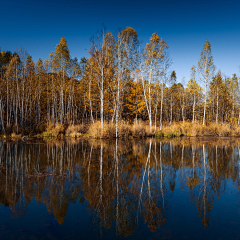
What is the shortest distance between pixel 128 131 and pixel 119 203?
18616 mm

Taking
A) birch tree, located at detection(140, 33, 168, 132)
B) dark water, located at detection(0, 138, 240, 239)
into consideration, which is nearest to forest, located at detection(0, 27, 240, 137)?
birch tree, located at detection(140, 33, 168, 132)

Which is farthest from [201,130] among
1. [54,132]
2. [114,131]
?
[54,132]

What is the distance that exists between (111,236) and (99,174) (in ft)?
12.9

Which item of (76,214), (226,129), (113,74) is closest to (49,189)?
(76,214)

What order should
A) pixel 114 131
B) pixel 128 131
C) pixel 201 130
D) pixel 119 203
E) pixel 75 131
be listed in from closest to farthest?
pixel 119 203, pixel 114 131, pixel 128 131, pixel 75 131, pixel 201 130

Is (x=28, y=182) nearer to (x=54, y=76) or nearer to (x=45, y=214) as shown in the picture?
(x=45, y=214)

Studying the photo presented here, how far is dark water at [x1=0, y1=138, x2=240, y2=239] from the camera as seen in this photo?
3586 mm

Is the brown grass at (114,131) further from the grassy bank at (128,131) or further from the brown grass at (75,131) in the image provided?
the brown grass at (75,131)

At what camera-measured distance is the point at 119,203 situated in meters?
4.71

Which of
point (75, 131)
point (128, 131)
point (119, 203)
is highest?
point (128, 131)

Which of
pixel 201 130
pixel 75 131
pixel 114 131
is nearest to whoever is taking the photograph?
pixel 114 131

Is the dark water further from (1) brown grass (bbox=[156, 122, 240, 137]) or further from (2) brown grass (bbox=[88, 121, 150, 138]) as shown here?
(1) brown grass (bbox=[156, 122, 240, 137])

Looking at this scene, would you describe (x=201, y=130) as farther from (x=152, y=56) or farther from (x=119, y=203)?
(x=119, y=203)

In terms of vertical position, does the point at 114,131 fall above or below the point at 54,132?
above
